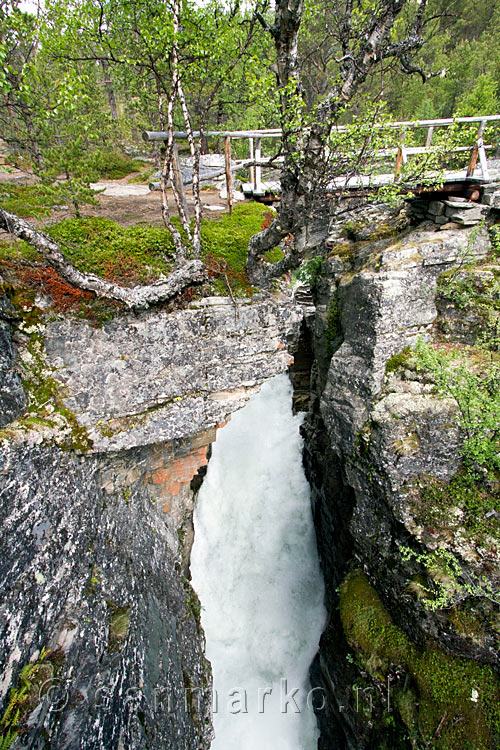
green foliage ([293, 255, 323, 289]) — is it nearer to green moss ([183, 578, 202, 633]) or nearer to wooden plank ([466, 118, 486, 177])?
wooden plank ([466, 118, 486, 177])

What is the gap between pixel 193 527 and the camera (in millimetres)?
9102

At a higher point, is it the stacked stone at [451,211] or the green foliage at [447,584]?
the stacked stone at [451,211]

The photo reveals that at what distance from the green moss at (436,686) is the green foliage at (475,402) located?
301cm

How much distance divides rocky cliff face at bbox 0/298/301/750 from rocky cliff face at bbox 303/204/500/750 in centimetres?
188

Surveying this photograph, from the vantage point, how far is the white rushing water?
7988 millimetres

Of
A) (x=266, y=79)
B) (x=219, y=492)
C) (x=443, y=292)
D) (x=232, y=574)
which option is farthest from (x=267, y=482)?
(x=266, y=79)

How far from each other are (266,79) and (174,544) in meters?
9.16

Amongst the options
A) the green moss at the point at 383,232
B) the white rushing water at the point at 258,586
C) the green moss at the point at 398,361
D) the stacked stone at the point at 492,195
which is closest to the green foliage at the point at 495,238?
the stacked stone at the point at 492,195

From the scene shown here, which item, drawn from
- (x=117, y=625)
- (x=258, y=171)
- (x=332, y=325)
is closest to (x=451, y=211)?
(x=332, y=325)

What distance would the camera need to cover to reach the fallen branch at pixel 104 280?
466 cm

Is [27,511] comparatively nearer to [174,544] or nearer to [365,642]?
[174,544]

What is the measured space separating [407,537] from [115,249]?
24.2ft

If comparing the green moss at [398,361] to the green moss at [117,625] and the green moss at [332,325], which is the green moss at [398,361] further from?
the green moss at [117,625]

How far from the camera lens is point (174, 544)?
7969 millimetres
